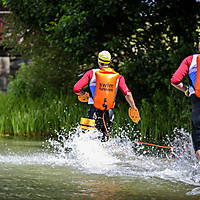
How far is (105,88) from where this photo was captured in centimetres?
Result: 802

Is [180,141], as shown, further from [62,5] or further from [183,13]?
[62,5]

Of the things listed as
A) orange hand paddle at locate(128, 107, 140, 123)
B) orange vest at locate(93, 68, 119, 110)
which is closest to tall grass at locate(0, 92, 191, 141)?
orange hand paddle at locate(128, 107, 140, 123)

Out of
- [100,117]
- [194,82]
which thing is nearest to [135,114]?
[100,117]

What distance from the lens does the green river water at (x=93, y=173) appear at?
219 inches

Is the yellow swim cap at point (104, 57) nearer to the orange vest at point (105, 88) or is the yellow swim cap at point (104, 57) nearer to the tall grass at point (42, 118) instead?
the orange vest at point (105, 88)

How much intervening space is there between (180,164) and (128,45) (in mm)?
5592

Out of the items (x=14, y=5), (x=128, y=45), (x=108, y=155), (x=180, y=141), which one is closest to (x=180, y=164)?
(x=108, y=155)

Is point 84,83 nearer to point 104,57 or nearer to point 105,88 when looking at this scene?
point 105,88

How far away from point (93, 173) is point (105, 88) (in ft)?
5.33

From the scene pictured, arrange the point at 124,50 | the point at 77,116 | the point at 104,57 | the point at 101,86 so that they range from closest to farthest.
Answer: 1. the point at 101,86
2. the point at 104,57
3. the point at 77,116
4. the point at 124,50

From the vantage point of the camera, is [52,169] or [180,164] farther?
[180,164]

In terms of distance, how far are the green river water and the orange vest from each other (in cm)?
56

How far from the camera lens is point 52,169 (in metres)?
7.26

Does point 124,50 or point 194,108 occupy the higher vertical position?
point 124,50
